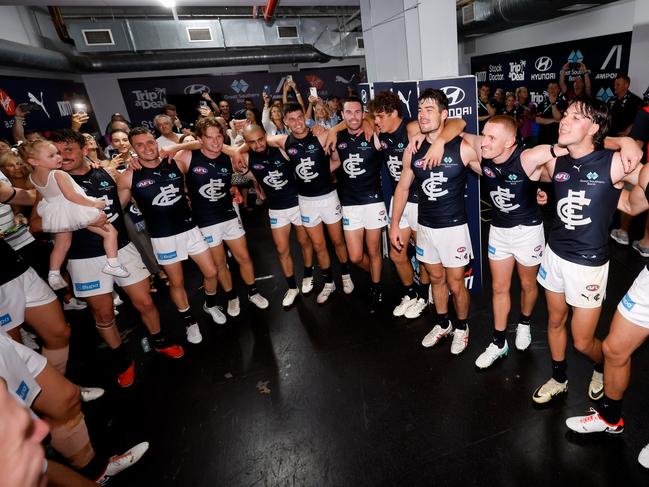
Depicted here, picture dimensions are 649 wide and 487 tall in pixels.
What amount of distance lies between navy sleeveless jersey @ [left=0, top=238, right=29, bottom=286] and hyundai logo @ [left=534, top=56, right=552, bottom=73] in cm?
1154

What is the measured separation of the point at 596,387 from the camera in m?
2.60

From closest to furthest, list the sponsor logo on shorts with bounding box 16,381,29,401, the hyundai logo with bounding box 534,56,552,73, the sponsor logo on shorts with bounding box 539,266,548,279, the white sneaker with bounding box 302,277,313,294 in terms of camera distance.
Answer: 1. the sponsor logo on shorts with bounding box 16,381,29,401
2. the sponsor logo on shorts with bounding box 539,266,548,279
3. the white sneaker with bounding box 302,277,313,294
4. the hyundai logo with bounding box 534,56,552,73

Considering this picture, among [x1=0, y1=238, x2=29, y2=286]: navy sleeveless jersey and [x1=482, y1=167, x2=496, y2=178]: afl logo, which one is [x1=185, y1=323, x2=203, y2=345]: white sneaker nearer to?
[x1=0, y1=238, x2=29, y2=286]: navy sleeveless jersey

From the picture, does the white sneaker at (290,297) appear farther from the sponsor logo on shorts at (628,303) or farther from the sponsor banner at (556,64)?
the sponsor banner at (556,64)

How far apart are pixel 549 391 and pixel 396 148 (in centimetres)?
237

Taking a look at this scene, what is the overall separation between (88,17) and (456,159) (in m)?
11.0

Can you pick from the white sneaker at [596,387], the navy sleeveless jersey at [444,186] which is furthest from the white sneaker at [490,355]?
the navy sleeveless jersey at [444,186]

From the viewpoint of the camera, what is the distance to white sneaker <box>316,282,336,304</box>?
14.3ft

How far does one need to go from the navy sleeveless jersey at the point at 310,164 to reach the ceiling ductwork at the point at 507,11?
5.75 m

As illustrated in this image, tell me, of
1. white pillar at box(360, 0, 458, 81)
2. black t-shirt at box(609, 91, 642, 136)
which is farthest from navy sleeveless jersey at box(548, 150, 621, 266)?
black t-shirt at box(609, 91, 642, 136)

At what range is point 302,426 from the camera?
2791 millimetres

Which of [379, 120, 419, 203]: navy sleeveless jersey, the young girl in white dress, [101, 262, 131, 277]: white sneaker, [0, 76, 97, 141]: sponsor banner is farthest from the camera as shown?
[0, 76, 97, 141]: sponsor banner

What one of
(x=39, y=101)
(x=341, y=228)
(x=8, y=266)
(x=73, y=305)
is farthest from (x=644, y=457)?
(x=39, y=101)

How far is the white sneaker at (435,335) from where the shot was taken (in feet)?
11.1
